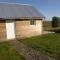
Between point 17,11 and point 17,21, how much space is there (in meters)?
2.25

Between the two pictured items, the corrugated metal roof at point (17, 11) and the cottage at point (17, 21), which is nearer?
the cottage at point (17, 21)

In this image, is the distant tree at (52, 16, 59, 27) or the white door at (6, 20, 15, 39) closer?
the white door at (6, 20, 15, 39)

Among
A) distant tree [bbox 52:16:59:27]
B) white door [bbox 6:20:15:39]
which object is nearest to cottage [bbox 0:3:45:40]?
white door [bbox 6:20:15:39]

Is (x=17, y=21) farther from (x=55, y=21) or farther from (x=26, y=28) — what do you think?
(x=55, y=21)

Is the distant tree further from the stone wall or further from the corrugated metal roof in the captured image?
the stone wall

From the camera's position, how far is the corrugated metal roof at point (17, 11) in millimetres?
21686

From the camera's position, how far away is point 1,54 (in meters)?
12.9

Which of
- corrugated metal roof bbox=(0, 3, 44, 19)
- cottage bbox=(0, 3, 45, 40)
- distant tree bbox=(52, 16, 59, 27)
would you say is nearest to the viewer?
cottage bbox=(0, 3, 45, 40)

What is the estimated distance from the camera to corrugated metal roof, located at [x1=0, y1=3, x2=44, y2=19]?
71.1 ft

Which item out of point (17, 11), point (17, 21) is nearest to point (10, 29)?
point (17, 21)

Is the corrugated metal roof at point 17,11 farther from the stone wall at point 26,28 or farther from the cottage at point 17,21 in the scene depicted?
the stone wall at point 26,28

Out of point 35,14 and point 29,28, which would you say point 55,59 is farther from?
point 35,14

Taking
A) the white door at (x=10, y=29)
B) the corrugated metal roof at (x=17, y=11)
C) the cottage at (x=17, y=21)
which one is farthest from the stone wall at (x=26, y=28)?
the corrugated metal roof at (x=17, y=11)

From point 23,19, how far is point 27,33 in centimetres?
197
